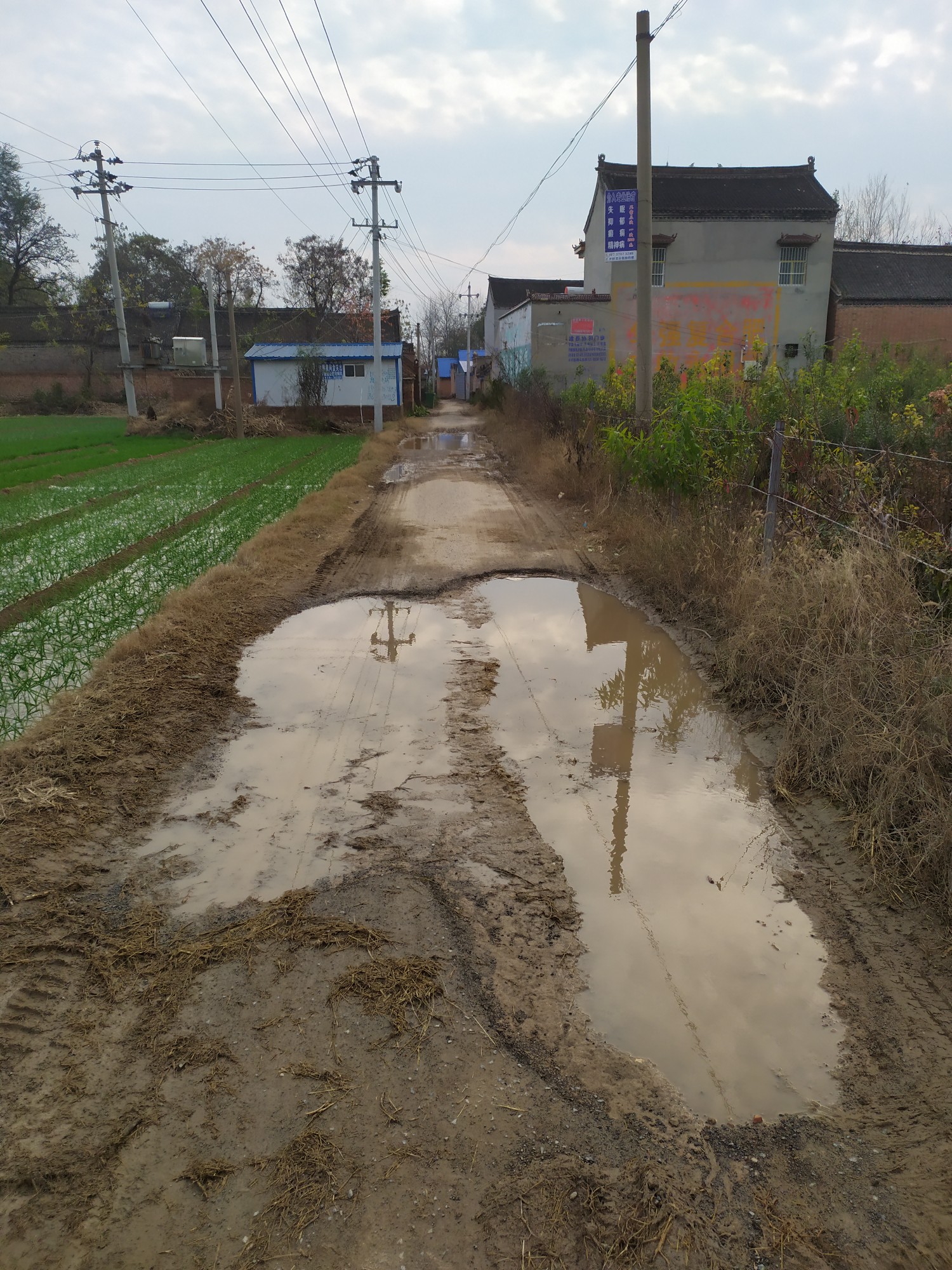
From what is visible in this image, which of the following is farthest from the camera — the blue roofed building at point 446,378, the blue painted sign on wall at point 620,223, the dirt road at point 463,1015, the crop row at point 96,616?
the blue roofed building at point 446,378

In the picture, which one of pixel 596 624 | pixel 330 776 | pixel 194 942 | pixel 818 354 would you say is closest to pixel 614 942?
pixel 194 942

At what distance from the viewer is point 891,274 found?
35.9 metres

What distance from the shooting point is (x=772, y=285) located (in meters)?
34.1

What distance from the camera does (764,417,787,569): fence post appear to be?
747 cm

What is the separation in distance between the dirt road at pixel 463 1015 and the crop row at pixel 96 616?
115 centimetres

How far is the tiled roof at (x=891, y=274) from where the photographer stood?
34656 millimetres

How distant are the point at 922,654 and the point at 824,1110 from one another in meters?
2.87

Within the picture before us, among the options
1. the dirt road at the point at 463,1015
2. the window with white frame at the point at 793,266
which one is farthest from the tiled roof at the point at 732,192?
the dirt road at the point at 463,1015

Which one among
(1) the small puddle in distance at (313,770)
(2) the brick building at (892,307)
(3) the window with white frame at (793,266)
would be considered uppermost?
(3) the window with white frame at (793,266)

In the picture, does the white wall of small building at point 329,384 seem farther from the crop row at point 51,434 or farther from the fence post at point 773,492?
the fence post at point 773,492

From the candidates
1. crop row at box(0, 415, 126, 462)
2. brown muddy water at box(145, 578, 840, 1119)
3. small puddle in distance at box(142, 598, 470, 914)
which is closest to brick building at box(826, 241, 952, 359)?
crop row at box(0, 415, 126, 462)

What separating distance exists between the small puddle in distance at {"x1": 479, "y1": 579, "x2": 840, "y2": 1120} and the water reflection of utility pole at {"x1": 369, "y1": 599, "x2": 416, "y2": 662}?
1.04 metres

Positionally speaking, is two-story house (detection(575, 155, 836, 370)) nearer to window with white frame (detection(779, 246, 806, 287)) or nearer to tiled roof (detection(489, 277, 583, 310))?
window with white frame (detection(779, 246, 806, 287))

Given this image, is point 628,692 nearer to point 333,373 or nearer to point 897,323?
point 333,373
